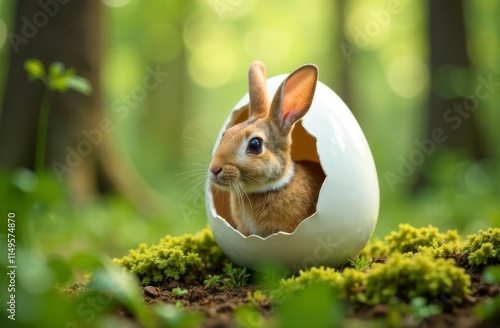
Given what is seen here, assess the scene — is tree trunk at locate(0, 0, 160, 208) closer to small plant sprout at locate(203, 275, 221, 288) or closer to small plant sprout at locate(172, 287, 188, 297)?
small plant sprout at locate(203, 275, 221, 288)

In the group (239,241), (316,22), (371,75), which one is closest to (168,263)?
(239,241)

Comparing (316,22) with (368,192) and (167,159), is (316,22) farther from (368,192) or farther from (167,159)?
(368,192)

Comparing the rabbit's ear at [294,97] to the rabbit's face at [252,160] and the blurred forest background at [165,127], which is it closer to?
the rabbit's face at [252,160]

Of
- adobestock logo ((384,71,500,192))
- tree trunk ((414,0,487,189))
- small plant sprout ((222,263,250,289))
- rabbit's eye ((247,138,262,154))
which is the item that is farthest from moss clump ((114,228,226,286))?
adobestock logo ((384,71,500,192))

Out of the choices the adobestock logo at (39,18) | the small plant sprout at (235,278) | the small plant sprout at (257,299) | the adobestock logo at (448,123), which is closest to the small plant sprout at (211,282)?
the small plant sprout at (235,278)

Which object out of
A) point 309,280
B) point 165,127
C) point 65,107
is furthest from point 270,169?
point 165,127

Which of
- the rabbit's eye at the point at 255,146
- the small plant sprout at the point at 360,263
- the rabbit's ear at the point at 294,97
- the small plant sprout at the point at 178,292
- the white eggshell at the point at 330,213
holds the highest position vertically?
the rabbit's ear at the point at 294,97
